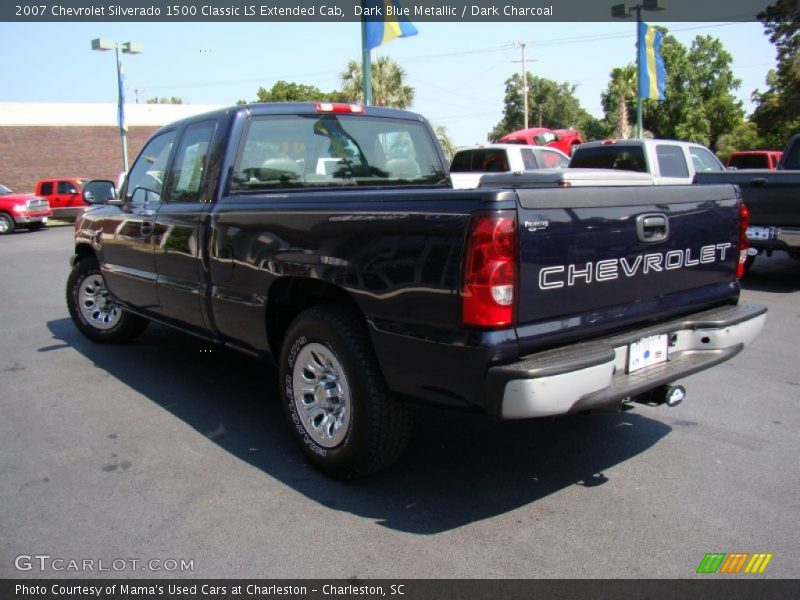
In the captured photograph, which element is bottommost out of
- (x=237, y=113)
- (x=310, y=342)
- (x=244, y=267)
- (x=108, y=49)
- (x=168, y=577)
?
(x=168, y=577)

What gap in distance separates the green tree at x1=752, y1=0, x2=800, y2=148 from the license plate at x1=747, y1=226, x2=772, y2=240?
26.3 meters

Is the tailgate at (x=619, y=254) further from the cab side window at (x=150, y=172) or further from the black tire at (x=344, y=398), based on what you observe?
the cab side window at (x=150, y=172)

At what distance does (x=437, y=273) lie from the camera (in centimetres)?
288

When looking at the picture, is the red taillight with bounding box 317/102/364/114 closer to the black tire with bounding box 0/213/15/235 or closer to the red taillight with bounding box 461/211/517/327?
the red taillight with bounding box 461/211/517/327

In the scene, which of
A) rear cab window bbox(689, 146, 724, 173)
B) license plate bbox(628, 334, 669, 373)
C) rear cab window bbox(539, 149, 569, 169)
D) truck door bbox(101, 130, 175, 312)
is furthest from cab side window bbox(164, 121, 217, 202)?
rear cab window bbox(539, 149, 569, 169)

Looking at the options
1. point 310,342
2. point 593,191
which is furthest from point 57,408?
point 593,191

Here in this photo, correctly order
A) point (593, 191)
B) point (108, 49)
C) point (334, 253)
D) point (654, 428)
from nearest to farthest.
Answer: point (593, 191)
point (334, 253)
point (654, 428)
point (108, 49)

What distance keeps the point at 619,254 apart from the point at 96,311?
17.2 feet

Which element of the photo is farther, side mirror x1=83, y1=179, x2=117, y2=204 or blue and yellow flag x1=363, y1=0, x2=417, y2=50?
blue and yellow flag x1=363, y1=0, x2=417, y2=50

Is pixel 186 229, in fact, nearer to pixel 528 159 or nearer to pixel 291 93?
pixel 528 159

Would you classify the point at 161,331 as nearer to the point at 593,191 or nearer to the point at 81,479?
the point at 81,479

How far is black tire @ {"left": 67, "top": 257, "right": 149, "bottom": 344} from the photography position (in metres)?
6.45

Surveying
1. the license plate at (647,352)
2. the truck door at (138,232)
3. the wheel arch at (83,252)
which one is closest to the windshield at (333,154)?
the truck door at (138,232)

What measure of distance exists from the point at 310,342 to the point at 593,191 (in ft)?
5.30
